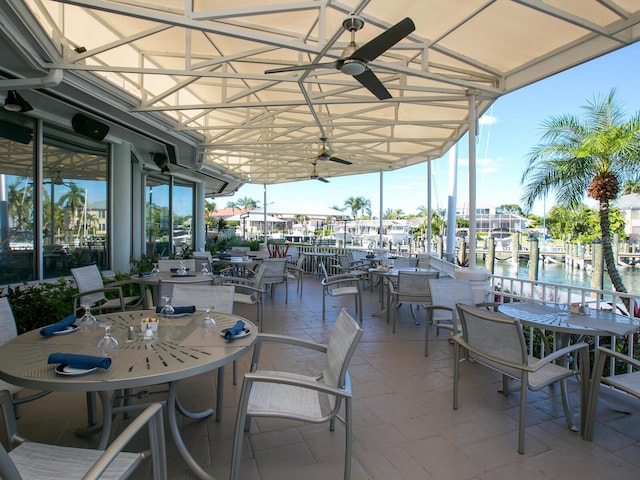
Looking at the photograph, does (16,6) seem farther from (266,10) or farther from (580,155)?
(580,155)

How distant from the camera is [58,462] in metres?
1.37

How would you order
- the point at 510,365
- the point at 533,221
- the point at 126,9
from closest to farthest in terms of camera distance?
the point at 510,365
the point at 126,9
the point at 533,221

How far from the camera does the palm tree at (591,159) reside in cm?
912

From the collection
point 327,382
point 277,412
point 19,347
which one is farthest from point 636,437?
point 19,347

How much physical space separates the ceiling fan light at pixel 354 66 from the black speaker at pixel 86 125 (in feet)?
13.1

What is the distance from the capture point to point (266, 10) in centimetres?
321

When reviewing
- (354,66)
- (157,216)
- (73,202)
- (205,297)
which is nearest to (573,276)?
(157,216)

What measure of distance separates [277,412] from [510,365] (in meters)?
1.38

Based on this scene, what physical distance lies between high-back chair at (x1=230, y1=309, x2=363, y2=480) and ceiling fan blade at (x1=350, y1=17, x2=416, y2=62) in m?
2.31

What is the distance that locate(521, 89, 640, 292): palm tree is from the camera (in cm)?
912

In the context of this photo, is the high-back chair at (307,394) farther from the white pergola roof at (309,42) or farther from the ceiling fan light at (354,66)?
the white pergola roof at (309,42)

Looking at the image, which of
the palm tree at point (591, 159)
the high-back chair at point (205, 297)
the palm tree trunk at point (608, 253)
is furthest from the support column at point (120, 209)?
the palm tree trunk at point (608, 253)

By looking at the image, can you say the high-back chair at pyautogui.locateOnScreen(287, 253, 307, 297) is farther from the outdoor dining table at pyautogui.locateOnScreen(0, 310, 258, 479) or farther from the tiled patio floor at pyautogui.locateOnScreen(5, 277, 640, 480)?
the outdoor dining table at pyautogui.locateOnScreen(0, 310, 258, 479)

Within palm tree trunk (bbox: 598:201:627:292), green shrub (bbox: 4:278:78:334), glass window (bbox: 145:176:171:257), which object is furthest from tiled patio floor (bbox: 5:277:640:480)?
palm tree trunk (bbox: 598:201:627:292)
